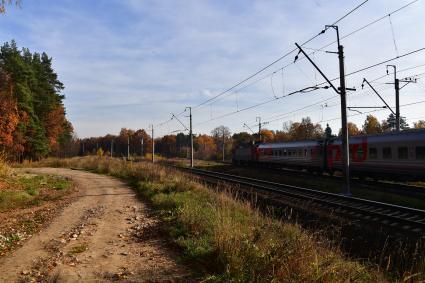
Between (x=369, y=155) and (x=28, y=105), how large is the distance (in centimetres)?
5148

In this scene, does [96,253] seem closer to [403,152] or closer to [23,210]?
[23,210]

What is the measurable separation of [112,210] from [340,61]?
42.0ft

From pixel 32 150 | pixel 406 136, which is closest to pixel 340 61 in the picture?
pixel 406 136

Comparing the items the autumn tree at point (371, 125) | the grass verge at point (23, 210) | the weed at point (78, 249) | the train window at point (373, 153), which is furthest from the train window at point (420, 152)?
the autumn tree at point (371, 125)

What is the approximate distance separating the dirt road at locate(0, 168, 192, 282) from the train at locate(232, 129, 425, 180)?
16304 millimetres

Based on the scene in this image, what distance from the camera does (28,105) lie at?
2381 inches

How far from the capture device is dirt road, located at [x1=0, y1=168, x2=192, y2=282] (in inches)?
256

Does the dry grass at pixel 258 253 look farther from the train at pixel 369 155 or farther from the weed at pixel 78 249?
the train at pixel 369 155

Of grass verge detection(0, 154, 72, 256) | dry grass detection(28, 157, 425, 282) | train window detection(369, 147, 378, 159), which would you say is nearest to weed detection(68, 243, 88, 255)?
grass verge detection(0, 154, 72, 256)

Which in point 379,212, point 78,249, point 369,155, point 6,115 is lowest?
point 379,212

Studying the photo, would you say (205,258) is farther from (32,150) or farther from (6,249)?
(32,150)

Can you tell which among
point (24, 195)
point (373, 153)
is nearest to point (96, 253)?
point (24, 195)

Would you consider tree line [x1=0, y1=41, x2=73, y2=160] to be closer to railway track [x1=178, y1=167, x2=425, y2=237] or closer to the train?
the train

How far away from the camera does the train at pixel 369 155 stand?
72.6 ft
